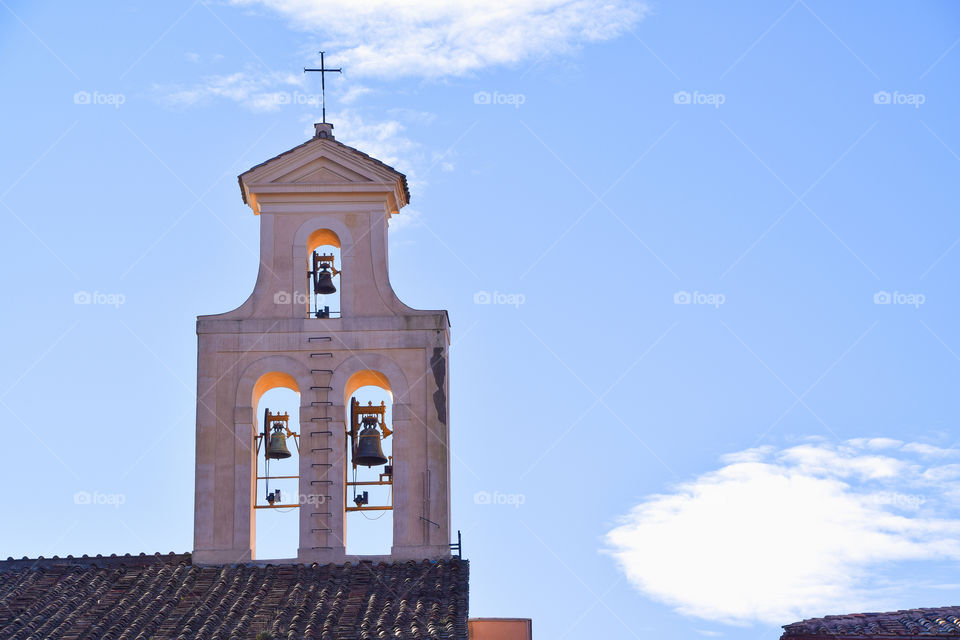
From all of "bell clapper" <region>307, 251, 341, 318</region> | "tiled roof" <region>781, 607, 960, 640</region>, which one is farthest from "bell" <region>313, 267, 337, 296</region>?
"tiled roof" <region>781, 607, 960, 640</region>

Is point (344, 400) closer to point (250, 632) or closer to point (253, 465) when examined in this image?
point (253, 465)

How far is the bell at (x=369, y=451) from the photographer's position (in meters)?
27.4

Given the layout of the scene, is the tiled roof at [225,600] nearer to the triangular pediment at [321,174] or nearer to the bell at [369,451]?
the bell at [369,451]

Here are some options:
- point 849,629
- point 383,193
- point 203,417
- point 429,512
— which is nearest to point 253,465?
point 203,417

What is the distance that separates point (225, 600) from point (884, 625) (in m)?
8.65

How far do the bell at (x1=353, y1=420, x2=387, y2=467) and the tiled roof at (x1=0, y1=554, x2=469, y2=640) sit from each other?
1787mm

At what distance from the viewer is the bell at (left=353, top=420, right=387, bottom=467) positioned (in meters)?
27.4

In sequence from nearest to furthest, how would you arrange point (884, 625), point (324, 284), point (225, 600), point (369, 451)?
point (884, 625) < point (225, 600) < point (369, 451) < point (324, 284)

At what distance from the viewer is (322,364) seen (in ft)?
90.9

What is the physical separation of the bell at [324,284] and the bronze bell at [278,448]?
2.28 metres

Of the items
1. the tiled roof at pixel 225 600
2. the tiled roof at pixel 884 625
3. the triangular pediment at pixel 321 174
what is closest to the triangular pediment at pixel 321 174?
the triangular pediment at pixel 321 174

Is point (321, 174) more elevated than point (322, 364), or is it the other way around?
point (321, 174)

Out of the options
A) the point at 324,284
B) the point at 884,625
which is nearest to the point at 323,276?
the point at 324,284

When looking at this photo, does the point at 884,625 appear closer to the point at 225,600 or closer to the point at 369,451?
the point at 369,451
